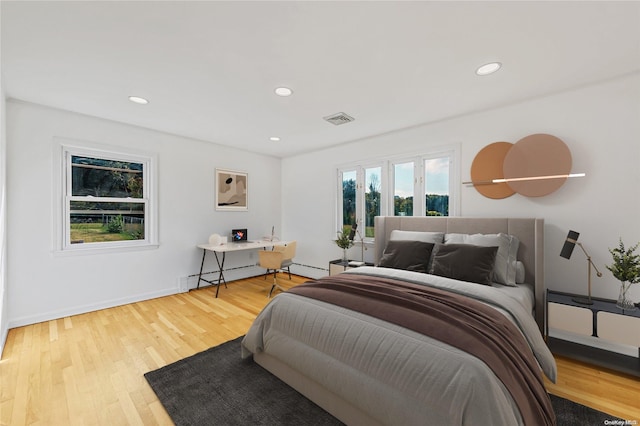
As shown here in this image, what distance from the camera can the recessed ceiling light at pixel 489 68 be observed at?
7.16 feet

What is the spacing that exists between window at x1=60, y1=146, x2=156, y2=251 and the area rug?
7.77 feet

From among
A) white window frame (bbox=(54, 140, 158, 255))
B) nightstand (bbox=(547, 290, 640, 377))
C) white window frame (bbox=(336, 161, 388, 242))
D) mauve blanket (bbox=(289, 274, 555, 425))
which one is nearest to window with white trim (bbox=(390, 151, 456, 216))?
white window frame (bbox=(336, 161, 388, 242))

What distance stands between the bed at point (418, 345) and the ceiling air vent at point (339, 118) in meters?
1.93

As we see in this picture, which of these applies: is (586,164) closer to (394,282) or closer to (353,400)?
(394,282)

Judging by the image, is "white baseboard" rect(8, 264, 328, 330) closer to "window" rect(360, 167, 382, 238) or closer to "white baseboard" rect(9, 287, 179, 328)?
"white baseboard" rect(9, 287, 179, 328)

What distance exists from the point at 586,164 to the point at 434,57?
1.91 metres

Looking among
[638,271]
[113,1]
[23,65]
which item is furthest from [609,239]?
[23,65]

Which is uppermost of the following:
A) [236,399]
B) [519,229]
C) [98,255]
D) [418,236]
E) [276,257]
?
[519,229]

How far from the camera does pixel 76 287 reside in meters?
3.33

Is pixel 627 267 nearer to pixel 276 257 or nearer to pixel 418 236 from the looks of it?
pixel 418 236

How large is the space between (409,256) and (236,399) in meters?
2.05

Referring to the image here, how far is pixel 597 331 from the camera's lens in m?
2.16

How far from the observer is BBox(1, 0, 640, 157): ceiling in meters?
1.63

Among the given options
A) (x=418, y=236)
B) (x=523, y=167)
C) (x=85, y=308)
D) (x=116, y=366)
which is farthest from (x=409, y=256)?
(x=85, y=308)
